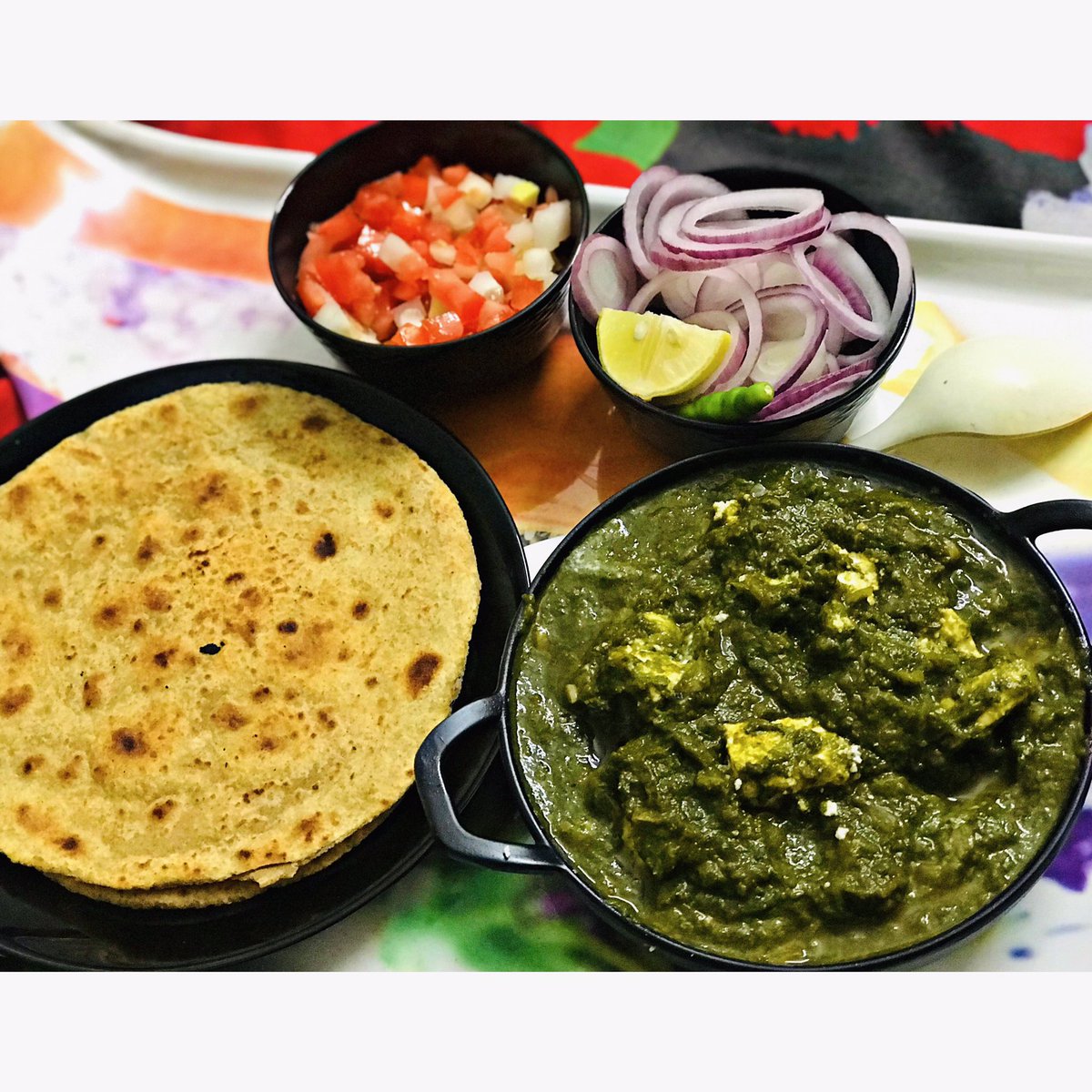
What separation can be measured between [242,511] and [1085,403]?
2273 mm

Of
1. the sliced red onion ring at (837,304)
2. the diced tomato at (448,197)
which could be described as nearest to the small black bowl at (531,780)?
the sliced red onion ring at (837,304)

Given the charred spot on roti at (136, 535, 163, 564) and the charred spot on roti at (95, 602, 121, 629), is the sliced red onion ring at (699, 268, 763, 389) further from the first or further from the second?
the charred spot on roti at (95, 602, 121, 629)

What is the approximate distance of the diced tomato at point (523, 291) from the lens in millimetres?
3059

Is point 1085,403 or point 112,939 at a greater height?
point 1085,403

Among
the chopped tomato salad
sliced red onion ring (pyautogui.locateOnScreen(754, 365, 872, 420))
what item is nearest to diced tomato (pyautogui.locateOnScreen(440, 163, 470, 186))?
the chopped tomato salad

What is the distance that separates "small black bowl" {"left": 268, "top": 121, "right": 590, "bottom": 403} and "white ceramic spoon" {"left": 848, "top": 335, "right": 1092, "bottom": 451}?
102 centimetres

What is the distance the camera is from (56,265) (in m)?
3.67

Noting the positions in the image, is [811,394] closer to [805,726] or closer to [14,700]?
[805,726]

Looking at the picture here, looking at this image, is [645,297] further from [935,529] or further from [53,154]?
[53,154]

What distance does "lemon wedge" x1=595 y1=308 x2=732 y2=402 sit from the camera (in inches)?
106

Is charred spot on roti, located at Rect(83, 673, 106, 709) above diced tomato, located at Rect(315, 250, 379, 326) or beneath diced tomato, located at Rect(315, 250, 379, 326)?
beneath

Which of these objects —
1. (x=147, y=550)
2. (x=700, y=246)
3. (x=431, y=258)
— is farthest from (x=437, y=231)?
(x=147, y=550)

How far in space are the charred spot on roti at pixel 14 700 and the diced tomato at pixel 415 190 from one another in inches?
71.1

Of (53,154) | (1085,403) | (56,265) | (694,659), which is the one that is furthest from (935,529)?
(53,154)
